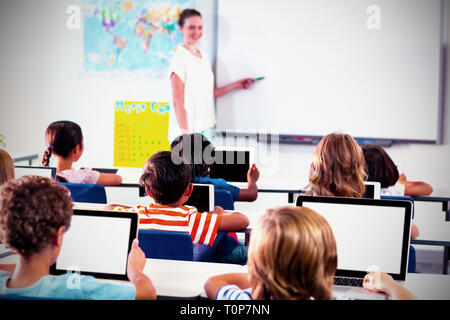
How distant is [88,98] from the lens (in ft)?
17.1

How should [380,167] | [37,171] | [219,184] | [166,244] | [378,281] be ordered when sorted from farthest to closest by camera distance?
[219,184], [380,167], [37,171], [166,244], [378,281]

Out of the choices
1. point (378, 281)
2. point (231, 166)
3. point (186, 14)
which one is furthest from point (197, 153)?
point (186, 14)

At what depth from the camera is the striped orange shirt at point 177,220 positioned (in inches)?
85.4

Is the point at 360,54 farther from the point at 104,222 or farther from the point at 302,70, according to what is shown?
the point at 104,222

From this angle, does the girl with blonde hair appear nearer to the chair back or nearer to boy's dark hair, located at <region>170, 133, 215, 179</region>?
the chair back

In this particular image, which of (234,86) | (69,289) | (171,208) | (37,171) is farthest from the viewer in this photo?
(234,86)

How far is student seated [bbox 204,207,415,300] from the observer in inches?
48.3

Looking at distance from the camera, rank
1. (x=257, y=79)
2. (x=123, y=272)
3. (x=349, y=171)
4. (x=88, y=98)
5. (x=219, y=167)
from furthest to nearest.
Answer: (x=88, y=98)
(x=257, y=79)
(x=219, y=167)
(x=349, y=171)
(x=123, y=272)

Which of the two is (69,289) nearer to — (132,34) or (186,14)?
(186,14)

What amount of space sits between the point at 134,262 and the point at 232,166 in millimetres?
2046

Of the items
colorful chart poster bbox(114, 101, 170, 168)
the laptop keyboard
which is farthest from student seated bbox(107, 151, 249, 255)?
colorful chart poster bbox(114, 101, 170, 168)

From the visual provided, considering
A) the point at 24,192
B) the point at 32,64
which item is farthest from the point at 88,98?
the point at 24,192

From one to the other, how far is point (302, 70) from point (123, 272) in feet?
11.1

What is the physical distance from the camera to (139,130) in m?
5.13
